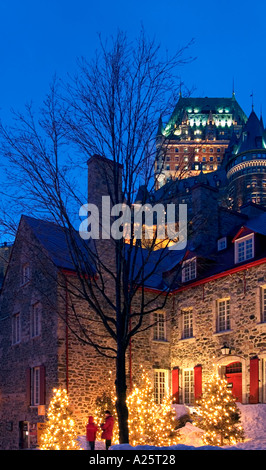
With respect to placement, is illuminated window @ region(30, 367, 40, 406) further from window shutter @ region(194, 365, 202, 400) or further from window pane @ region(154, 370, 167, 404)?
window shutter @ region(194, 365, 202, 400)

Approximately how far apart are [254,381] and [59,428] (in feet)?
21.3

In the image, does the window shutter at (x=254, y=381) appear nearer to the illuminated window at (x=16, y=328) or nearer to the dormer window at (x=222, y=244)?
the dormer window at (x=222, y=244)

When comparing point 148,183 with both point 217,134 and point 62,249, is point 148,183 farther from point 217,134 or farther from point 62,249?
point 217,134

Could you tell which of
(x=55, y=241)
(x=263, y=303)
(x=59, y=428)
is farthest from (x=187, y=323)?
(x=59, y=428)

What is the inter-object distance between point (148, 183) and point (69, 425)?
818cm

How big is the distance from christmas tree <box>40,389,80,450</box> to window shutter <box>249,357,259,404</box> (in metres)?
5.92

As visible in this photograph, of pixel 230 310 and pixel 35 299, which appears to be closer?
pixel 230 310

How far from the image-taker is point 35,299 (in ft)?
67.2

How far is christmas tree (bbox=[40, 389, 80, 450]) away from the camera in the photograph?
52.3ft

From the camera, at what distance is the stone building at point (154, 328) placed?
1802cm

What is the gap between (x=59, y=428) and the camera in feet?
53.1

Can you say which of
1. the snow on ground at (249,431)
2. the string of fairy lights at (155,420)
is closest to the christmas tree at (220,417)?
the string of fairy lights at (155,420)

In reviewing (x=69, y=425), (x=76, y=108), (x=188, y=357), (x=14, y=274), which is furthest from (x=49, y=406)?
(x=76, y=108)

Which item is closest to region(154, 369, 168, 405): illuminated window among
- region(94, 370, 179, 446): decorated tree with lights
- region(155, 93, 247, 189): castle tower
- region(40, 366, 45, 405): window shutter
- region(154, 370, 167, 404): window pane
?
region(154, 370, 167, 404): window pane
